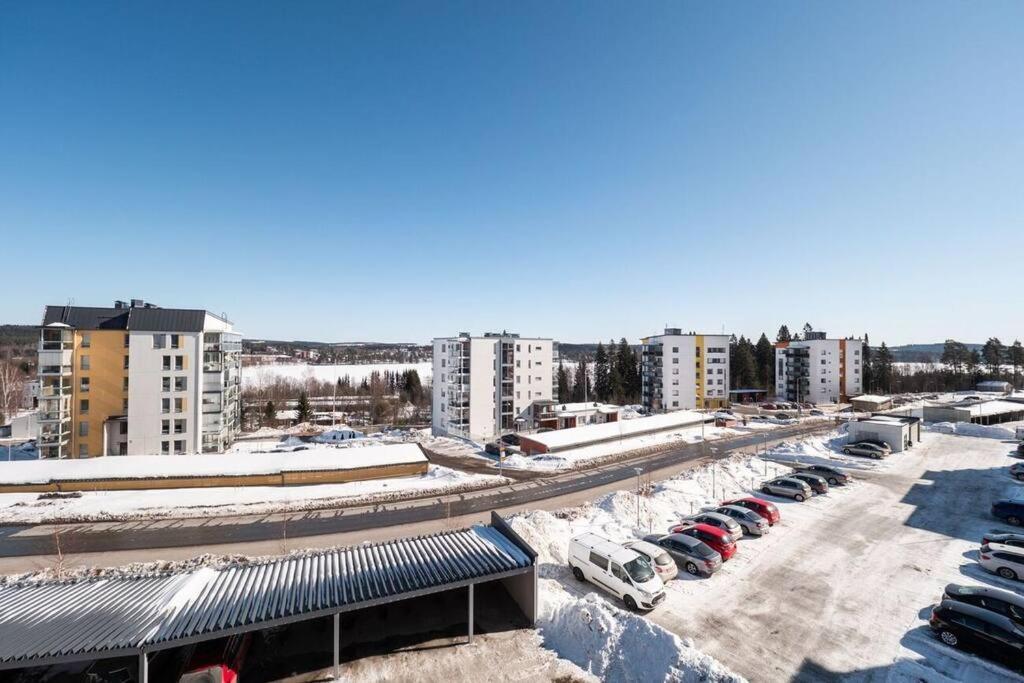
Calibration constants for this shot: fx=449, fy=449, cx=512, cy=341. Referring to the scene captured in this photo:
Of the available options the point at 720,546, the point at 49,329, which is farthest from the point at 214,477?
the point at 720,546

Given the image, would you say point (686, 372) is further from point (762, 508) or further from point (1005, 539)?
point (1005, 539)

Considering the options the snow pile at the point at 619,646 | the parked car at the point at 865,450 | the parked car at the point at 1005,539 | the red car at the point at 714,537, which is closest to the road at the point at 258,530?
the red car at the point at 714,537

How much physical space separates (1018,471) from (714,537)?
30.4 m

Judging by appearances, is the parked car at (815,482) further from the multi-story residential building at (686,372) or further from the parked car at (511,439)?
the multi-story residential building at (686,372)

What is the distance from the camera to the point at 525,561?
1465 centimetres

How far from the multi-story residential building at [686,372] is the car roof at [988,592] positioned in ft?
210

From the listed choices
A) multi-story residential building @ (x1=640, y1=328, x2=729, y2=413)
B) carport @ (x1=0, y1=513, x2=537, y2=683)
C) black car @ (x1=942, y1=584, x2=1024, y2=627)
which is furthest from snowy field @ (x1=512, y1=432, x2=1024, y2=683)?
multi-story residential building @ (x1=640, y1=328, x2=729, y2=413)

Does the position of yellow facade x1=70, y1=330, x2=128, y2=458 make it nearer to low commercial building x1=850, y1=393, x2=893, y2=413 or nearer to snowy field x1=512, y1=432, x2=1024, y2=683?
snowy field x1=512, y1=432, x2=1024, y2=683

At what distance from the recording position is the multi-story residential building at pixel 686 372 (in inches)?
3108

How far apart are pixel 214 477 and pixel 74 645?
26.8 m

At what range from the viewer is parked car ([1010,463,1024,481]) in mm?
32312

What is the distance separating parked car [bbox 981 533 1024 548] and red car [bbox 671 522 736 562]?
11213 mm

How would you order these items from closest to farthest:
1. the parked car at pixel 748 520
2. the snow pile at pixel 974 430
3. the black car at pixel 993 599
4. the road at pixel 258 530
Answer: the black car at pixel 993 599, the parked car at pixel 748 520, the road at pixel 258 530, the snow pile at pixel 974 430

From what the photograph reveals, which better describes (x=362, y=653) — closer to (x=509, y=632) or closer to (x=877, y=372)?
(x=509, y=632)
